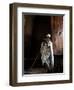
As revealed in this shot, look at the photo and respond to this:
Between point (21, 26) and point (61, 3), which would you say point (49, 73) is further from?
point (61, 3)

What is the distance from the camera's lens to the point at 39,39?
5.77 ft

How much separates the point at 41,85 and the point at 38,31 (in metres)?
0.35

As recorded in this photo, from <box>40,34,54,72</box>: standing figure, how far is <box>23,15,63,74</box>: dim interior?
0.8 inches

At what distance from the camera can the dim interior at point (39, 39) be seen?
1729mm

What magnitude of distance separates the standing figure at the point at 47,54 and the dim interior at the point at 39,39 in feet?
0.06

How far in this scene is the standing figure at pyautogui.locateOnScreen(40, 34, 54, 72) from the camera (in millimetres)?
1769

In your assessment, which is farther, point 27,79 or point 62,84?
point 62,84

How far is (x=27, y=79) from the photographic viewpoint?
5.63ft

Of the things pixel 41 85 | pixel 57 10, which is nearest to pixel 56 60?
pixel 41 85

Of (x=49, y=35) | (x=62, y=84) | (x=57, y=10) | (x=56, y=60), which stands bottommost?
(x=62, y=84)

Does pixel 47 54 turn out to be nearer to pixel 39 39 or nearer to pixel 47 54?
pixel 47 54

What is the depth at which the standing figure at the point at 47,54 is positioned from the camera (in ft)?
5.80

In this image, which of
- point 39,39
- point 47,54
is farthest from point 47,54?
point 39,39

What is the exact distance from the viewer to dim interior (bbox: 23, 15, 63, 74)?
173cm
